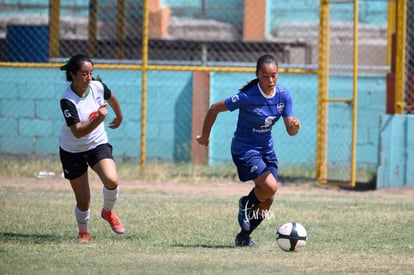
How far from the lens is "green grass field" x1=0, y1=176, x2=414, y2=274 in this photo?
724cm

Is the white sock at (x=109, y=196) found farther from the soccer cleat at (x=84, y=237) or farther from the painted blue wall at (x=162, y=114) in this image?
the painted blue wall at (x=162, y=114)

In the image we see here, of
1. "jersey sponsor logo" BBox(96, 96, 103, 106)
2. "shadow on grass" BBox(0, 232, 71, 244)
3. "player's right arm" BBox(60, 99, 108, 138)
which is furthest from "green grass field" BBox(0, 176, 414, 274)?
"jersey sponsor logo" BBox(96, 96, 103, 106)

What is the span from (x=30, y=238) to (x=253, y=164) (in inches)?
88.1

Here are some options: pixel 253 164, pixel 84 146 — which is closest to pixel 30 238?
pixel 84 146

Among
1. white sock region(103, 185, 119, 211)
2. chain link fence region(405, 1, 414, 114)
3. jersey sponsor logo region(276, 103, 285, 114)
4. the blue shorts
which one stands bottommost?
white sock region(103, 185, 119, 211)

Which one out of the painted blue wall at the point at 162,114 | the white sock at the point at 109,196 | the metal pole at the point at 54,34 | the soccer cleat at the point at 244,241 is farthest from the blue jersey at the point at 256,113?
the metal pole at the point at 54,34

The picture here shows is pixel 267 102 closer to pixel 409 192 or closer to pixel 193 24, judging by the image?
pixel 409 192

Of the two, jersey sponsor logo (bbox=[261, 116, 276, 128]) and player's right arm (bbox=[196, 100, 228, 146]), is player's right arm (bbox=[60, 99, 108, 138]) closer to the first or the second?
player's right arm (bbox=[196, 100, 228, 146])

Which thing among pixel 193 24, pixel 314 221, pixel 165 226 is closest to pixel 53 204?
pixel 165 226

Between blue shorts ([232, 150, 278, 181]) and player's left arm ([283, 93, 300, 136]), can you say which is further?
→ blue shorts ([232, 150, 278, 181])

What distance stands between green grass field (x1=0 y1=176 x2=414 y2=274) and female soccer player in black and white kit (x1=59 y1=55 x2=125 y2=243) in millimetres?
301

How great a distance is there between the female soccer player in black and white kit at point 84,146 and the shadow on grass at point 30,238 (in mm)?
261

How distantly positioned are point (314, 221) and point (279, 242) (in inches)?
89.4

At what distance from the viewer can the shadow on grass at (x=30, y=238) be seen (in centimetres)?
868
